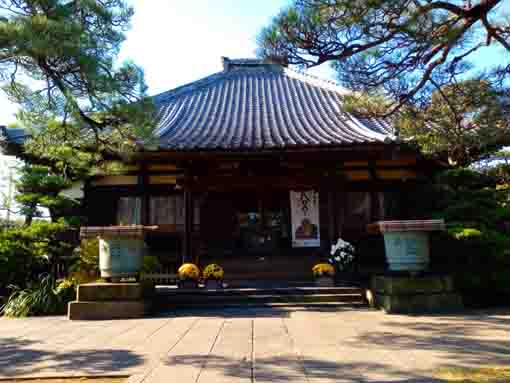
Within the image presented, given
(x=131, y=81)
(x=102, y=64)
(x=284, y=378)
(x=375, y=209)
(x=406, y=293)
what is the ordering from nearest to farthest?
1. (x=284, y=378)
2. (x=102, y=64)
3. (x=131, y=81)
4. (x=406, y=293)
5. (x=375, y=209)

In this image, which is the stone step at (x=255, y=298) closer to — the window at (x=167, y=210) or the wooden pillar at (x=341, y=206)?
the wooden pillar at (x=341, y=206)

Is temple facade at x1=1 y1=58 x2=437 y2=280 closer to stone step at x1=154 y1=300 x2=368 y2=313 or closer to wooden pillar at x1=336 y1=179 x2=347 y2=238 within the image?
wooden pillar at x1=336 y1=179 x2=347 y2=238

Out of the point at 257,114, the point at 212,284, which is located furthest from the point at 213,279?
the point at 257,114

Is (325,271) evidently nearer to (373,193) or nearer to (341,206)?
(341,206)

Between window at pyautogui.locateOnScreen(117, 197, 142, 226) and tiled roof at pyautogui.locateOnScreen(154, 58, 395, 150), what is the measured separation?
1.92m

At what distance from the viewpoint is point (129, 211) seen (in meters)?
10.3

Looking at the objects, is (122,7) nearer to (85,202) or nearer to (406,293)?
(406,293)

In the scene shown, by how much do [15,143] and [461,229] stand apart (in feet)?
32.0

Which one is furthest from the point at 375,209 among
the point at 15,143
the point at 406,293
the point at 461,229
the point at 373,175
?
the point at 15,143

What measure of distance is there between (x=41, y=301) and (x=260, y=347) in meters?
5.11

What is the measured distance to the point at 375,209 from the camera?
10.3 m

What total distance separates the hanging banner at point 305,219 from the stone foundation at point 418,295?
346 cm

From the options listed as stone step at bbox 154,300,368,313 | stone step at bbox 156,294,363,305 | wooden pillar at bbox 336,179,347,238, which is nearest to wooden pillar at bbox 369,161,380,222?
wooden pillar at bbox 336,179,347,238

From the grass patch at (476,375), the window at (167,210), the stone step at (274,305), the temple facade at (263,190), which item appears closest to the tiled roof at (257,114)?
the temple facade at (263,190)
